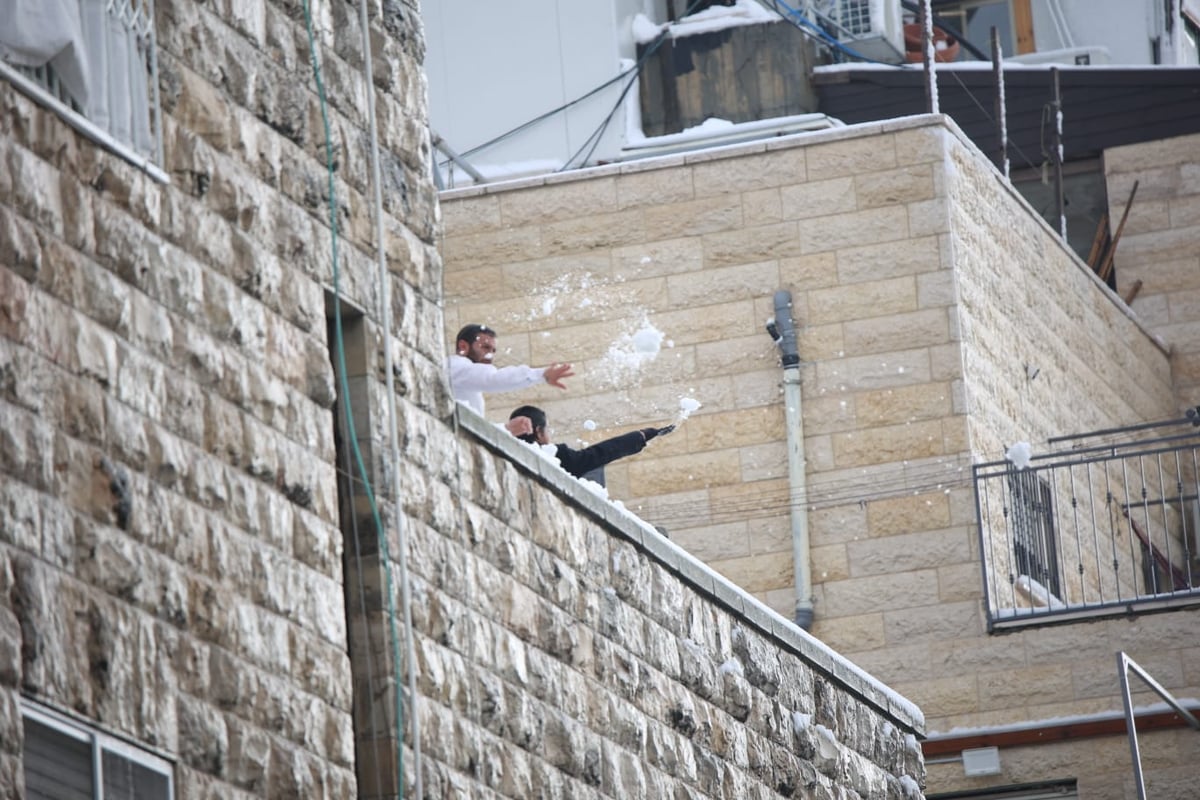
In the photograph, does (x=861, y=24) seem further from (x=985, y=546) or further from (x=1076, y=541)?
(x=985, y=546)

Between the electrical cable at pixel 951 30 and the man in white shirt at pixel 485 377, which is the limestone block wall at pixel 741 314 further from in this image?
the man in white shirt at pixel 485 377

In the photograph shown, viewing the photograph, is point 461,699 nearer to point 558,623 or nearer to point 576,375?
point 558,623

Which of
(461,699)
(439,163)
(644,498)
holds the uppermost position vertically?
(439,163)

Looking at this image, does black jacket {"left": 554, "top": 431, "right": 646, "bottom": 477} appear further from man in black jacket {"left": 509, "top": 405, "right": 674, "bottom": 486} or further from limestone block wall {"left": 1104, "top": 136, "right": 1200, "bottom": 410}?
limestone block wall {"left": 1104, "top": 136, "right": 1200, "bottom": 410}

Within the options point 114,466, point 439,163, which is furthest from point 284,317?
point 439,163

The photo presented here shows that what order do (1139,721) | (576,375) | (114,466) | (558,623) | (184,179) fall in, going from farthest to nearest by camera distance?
(576,375) → (1139,721) → (558,623) → (184,179) → (114,466)

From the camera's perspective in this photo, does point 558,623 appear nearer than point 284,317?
No

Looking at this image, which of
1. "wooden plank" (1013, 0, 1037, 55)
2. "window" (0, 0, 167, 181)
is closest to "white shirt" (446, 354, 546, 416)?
"window" (0, 0, 167, 181)

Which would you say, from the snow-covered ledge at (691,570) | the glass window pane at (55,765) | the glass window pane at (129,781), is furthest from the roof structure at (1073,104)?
the glass window pane at (55,765)

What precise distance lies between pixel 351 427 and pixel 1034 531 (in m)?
10.6

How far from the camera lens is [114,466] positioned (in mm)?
8367

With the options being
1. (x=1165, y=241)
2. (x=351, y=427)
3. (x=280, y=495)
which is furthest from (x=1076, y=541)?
(x=280, y=495)

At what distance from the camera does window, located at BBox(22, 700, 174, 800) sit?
7895mm

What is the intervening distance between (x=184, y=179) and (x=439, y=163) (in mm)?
13613
